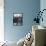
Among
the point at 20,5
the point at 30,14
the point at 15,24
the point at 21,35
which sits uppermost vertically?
the point at 20,5

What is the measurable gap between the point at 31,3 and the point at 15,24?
1.09 m

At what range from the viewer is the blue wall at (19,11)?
210 inches

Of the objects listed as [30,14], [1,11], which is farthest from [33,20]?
[1,11]

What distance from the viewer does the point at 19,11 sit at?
5.39 metres

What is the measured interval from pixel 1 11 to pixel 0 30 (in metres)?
0.78

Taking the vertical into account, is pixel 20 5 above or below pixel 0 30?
above

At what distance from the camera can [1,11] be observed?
17.5 ft

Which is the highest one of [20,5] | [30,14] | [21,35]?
[20,5]

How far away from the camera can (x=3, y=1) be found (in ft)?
17.4

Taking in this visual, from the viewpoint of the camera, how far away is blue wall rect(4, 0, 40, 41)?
5.34m

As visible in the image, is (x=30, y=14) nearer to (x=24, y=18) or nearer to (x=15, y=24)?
(x=24, y=18)

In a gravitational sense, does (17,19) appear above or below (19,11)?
below

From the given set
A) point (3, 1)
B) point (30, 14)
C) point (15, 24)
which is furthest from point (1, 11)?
point (30, 14)

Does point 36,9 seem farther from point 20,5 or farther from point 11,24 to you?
point 11,24
